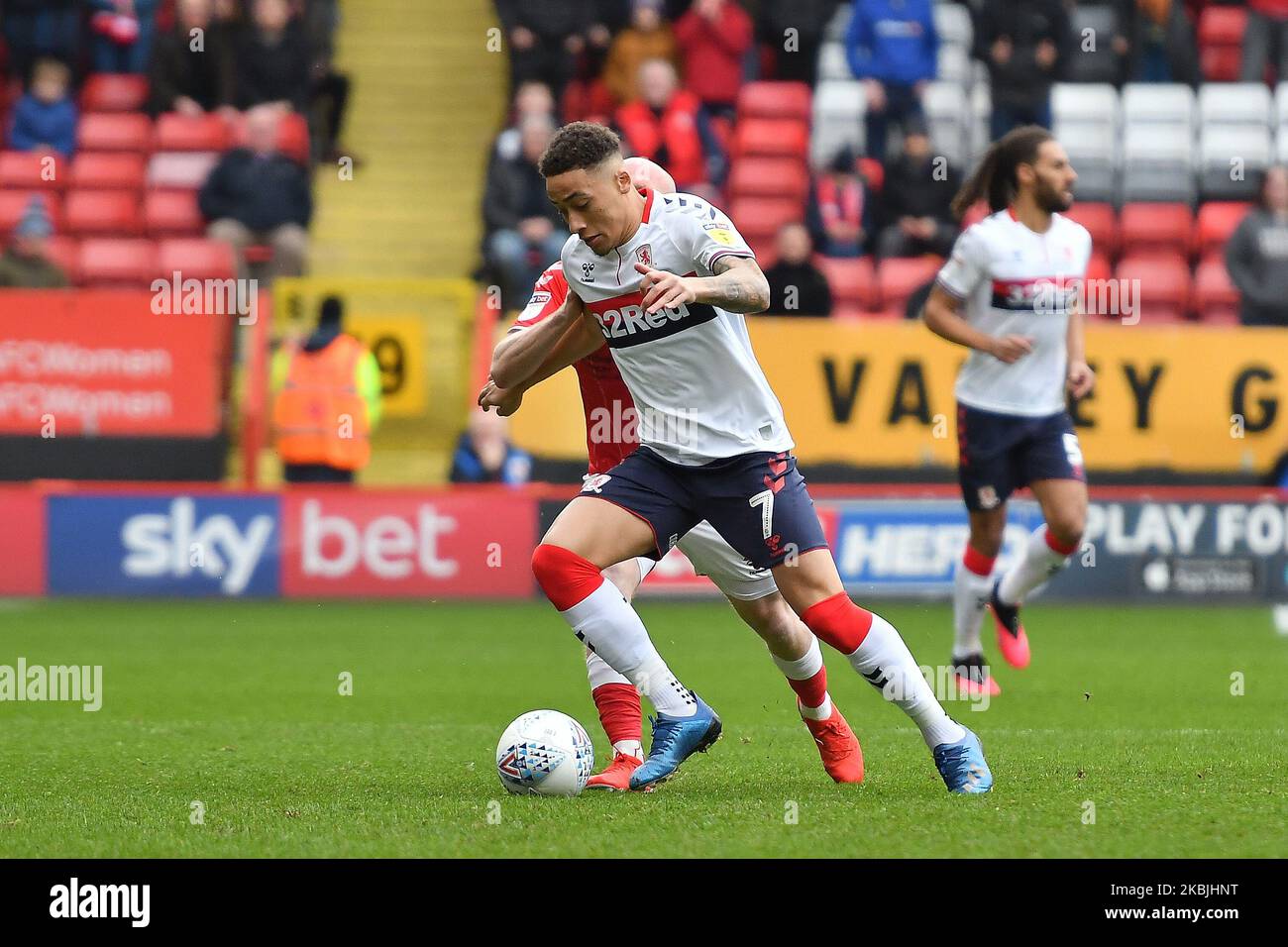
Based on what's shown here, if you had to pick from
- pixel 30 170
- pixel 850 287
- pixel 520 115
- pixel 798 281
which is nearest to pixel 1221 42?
pixel 850 287

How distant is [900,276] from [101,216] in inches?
265

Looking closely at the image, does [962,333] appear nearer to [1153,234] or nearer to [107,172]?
[1153,234]

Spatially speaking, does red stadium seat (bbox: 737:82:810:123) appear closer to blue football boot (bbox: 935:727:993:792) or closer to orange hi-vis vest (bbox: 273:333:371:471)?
orange hi-vis vest (bbox: 273:333:371:471)

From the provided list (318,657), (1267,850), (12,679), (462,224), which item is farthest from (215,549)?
(1267,850)

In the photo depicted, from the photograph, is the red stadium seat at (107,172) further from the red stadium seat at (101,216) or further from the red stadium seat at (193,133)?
the red stadium seat at (193,133)

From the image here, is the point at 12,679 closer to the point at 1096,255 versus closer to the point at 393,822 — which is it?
the point at 393,822

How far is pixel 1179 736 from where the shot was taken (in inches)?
293

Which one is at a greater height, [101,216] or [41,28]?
[41,28]

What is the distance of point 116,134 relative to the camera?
17.5 meters

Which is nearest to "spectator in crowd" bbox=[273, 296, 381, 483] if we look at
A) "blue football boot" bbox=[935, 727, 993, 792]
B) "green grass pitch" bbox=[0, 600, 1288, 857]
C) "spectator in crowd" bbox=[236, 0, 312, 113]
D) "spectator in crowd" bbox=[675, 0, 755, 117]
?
"green grass pitch" bbox=[0, 600, 1288, 857]

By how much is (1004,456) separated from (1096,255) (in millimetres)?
7947

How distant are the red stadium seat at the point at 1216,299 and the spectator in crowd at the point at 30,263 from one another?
903cm

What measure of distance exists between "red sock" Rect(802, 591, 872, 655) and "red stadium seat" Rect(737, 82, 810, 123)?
12.2 m

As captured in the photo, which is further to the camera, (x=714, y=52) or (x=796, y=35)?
(x=796, y=35)
